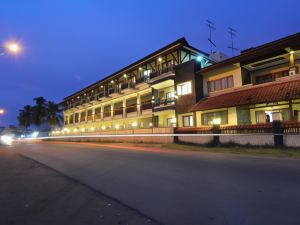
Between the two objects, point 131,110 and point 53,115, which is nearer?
point 131,110

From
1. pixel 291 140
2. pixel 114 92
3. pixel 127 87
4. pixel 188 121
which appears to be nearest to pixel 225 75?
pixel 188 121

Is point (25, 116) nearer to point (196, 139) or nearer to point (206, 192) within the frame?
point (196, 139)

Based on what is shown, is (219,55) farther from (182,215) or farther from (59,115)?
(59,115)

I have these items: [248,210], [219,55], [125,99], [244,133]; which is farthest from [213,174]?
[125,99]

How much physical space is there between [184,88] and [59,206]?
24.8m

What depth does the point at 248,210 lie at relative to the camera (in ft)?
17.2

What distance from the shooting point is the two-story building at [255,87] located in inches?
786

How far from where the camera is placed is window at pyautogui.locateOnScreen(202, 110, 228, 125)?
25391mm

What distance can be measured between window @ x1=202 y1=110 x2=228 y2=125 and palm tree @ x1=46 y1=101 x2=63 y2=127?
6332cm

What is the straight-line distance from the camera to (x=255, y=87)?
903 inches

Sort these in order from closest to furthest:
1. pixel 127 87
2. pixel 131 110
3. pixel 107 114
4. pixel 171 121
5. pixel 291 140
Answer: pixel 291 140
pixel 171 121
pixel 127 87
pixel 131 110
pixel 107 114

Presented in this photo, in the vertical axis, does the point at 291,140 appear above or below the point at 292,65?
below

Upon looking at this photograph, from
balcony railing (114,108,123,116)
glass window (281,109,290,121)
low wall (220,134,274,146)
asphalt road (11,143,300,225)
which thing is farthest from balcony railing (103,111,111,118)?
asphalt road (11,143,300,225)

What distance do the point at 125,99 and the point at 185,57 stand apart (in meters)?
15.0
